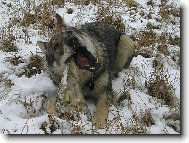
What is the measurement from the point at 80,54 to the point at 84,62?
136mm

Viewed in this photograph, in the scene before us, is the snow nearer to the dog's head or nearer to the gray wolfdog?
the gray wolfdog

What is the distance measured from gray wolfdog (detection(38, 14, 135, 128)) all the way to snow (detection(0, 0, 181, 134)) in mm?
180

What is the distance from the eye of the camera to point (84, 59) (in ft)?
17.7

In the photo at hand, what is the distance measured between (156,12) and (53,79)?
423 centimetres

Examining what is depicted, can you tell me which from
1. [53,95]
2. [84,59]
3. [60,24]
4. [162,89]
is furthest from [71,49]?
[162,89]

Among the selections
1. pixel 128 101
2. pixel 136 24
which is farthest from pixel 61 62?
pixel 136 24

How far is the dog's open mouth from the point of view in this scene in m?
5.30

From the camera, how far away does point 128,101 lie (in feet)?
18.4

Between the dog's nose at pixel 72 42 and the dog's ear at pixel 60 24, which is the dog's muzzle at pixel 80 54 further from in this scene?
the dog's ear at pixel 60 24

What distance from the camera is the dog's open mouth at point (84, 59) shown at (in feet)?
17.4

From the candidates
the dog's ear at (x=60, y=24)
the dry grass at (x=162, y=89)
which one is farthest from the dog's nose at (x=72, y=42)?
the dry grass at (x=162, y=89)

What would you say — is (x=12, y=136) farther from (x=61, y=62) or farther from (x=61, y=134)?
(x=61, y=62)

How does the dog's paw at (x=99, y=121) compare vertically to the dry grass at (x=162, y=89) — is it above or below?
below

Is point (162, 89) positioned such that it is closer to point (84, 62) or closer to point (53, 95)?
point (84, 62)
